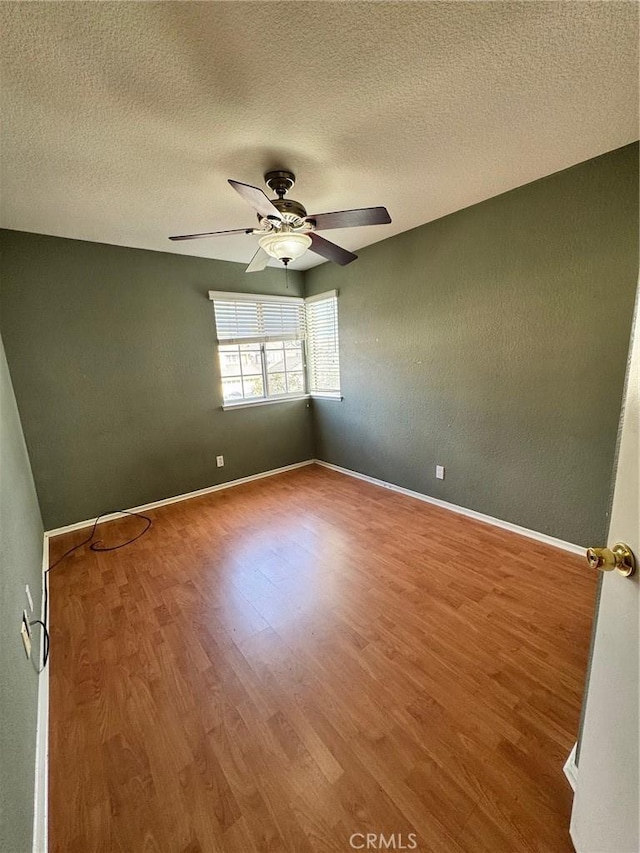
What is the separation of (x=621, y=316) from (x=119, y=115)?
2.72 meters

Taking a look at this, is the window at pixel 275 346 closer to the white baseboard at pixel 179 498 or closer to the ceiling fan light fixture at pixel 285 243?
the white baseboard at pixel 179 498

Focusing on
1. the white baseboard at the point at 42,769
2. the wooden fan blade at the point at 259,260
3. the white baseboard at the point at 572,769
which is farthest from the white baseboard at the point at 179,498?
the white baseboard at the point at 572,769

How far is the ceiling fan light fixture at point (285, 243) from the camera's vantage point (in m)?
1.77

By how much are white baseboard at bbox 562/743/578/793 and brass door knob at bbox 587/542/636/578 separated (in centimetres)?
86

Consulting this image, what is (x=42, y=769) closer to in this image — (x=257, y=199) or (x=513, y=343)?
(x=257, y=199)

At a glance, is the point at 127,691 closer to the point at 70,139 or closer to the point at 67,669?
the point at 67,669

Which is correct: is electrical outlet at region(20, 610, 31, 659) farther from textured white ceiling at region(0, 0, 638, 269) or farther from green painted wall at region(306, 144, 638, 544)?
green painted wall at region(306, 144, 638, 544)

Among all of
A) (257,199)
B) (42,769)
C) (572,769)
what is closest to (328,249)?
(257,199)

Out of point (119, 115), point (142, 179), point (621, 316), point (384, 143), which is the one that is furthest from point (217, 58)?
point (621, 316)

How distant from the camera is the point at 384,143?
166cm

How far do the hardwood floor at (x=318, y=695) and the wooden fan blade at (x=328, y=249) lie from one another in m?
2.06

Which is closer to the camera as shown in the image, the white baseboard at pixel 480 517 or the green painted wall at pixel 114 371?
the white baseboard at pixel 480 517

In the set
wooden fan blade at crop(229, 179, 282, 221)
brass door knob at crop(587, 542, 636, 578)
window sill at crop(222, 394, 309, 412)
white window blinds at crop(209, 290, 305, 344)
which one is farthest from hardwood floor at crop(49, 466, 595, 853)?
white window blinds at crop(209, 290, 305, 344)

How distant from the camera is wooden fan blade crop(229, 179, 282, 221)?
144 cm
